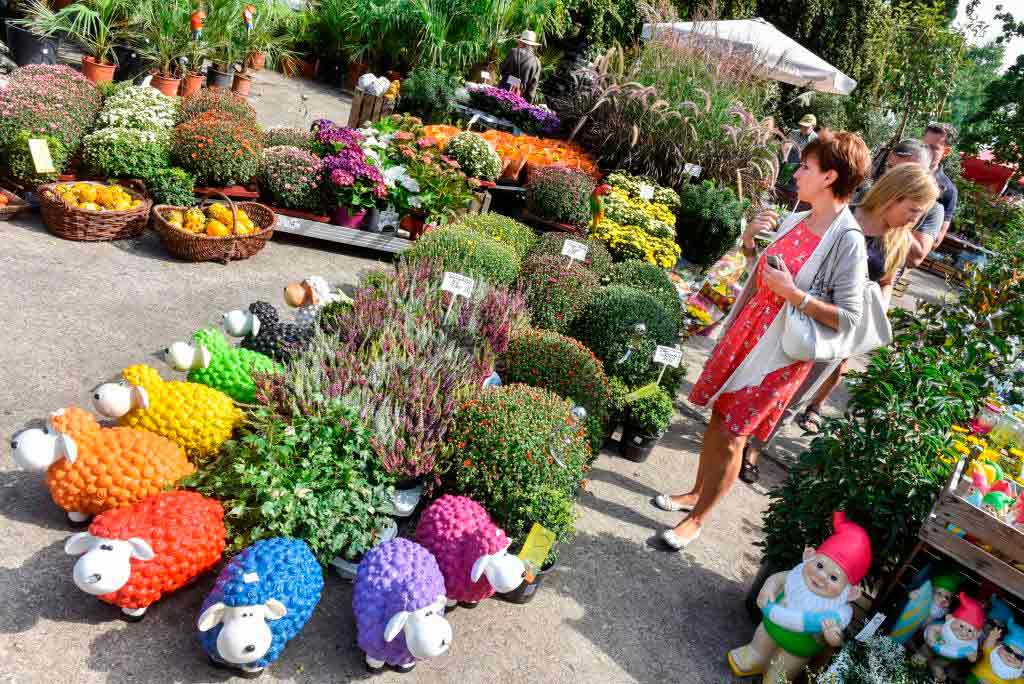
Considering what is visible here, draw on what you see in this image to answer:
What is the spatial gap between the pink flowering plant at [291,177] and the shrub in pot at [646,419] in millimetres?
3070

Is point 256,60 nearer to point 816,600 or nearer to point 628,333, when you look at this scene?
point 628,333

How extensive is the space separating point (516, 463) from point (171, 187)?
11.4ft

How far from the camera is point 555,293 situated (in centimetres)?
436

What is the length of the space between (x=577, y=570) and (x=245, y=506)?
56.6 inches

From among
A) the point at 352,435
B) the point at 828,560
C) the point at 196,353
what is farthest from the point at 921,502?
the point at 196,353

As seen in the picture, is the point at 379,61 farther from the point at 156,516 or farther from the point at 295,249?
the point at 156,516

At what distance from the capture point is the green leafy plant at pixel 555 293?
14.1 ft

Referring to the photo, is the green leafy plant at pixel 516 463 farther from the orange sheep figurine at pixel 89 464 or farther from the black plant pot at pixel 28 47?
the black plant pot at pixel 28 47

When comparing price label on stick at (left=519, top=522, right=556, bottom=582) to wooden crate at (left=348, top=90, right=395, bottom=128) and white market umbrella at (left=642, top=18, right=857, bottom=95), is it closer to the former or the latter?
wooden crate at (left=348, top=90, right=395, bottom=128)

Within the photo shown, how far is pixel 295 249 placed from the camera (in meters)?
Answer: 5.64

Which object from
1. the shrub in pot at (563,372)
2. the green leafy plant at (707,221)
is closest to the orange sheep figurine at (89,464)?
the shrub in pot at (563,372)

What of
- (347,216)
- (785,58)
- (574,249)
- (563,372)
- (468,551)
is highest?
(785,58)

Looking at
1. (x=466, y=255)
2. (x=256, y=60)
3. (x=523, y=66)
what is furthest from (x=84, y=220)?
(x=256, y=60)

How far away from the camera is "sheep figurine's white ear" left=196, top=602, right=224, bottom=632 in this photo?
2.09 metres
